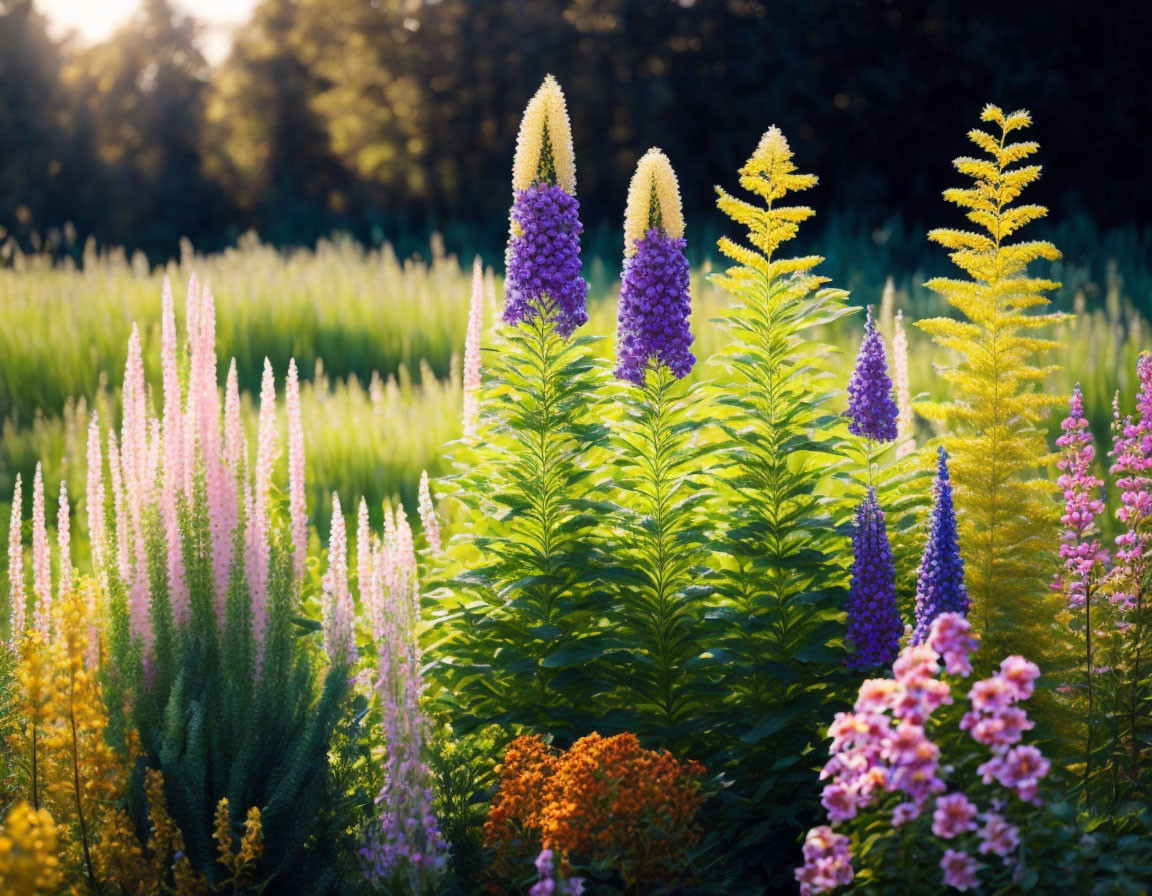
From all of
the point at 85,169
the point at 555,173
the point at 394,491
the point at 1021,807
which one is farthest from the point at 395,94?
the point at 1021,807

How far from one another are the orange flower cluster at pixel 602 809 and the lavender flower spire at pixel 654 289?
131 cm

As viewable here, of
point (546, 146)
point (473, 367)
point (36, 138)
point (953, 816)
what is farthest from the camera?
point (36, 138)

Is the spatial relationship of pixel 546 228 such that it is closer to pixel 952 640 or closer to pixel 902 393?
pixel 902 393

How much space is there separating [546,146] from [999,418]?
189 centimetres

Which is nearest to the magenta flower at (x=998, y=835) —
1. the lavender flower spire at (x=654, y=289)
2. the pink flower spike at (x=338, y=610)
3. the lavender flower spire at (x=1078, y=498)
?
the lavender flower spire at (x=1078, y=498)

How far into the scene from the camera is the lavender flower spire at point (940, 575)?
3783 millimetres

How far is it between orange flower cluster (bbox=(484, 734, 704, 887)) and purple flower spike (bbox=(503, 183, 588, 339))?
4.88ft

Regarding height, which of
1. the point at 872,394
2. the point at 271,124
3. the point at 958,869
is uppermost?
the point at 271,124

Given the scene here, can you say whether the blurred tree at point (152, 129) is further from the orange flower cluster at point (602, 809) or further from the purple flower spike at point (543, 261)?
the orange flower cluster at point (602, 809)

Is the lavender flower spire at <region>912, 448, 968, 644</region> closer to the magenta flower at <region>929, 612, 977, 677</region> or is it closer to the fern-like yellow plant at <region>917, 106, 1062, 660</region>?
the magenta flower at <region>929, 612, 977, 677</region>

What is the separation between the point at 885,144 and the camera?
22562mm

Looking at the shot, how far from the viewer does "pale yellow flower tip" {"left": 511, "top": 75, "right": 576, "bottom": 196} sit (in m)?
4.60

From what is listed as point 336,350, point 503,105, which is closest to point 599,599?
point 336,350

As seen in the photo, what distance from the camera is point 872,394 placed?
4578mm
